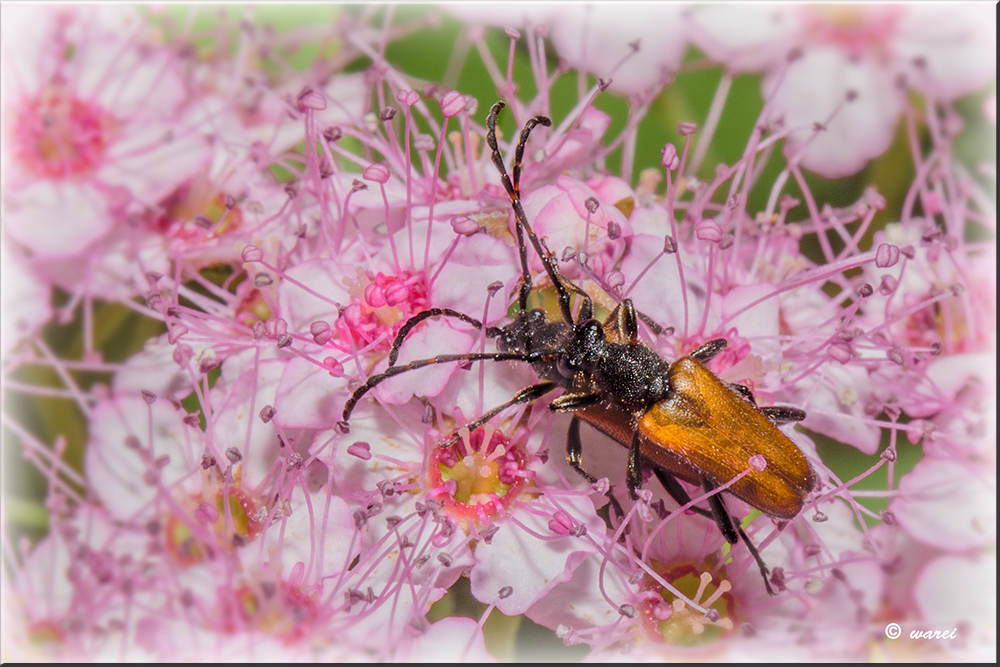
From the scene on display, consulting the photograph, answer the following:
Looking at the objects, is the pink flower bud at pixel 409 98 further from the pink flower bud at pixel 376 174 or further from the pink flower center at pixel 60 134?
the pink flower center at pixel 60 134

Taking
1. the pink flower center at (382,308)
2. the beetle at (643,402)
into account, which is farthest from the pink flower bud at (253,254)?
the beetle at (643,402)

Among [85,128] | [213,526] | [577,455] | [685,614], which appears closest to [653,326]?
[577,455]

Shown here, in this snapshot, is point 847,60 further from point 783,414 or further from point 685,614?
point 685,614

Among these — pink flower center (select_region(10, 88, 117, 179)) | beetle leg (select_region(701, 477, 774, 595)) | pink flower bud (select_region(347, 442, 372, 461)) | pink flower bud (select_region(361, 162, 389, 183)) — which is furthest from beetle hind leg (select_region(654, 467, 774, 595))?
pink flower center (select_region(10, 88, 117, 179))

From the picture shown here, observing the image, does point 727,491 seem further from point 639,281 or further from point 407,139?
point 407,139

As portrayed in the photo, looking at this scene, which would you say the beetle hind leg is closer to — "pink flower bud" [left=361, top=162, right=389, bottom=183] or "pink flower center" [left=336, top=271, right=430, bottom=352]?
"pink flower center" [left=336, top=271, right=430, bottom=352]

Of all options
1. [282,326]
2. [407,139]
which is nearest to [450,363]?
[282,326]
